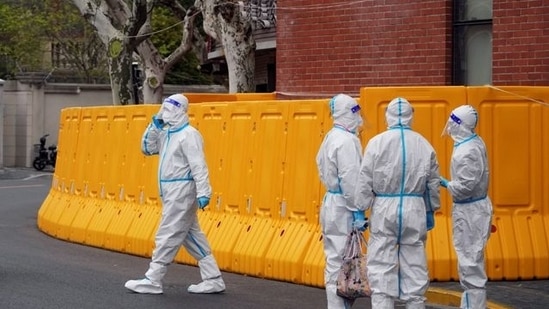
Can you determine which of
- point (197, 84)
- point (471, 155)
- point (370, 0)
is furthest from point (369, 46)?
point (197, 84)

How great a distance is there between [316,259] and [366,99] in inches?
67.1

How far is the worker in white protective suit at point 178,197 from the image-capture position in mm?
11156

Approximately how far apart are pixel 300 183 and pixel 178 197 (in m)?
1.83

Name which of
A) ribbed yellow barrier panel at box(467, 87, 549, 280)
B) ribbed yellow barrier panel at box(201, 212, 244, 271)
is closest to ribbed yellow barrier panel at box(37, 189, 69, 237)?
ribbed yellow barrier panel at box(201, 212, 244, 271)

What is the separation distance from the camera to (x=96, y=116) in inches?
664

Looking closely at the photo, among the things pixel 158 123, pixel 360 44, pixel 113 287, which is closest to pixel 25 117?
pixel 360 44

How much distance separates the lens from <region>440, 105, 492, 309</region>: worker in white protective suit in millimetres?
9516

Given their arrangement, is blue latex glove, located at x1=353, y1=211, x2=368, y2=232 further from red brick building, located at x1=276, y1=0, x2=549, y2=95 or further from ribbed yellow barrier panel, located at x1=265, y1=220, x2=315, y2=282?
red brick building, located at x1=276, y1=0, x2=549, y2=95

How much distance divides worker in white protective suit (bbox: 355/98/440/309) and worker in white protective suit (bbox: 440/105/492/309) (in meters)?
0.71

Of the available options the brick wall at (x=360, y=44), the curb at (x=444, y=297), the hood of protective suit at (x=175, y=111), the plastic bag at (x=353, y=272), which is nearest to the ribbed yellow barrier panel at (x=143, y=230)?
the hood of protective suit at (x=175, y=111)

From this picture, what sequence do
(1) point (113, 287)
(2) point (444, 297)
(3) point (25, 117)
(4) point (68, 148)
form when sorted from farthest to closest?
(3) point (25, 117)
(4) point (68, 148)
(1) point (113, 287)
(2) point (444, 297)

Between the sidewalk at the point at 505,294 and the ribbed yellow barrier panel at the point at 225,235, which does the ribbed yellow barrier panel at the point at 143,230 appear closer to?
the ribbed yellow barrier panel at the point at 225,235

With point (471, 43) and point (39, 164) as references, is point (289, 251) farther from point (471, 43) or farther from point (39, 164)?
point (39, 164)

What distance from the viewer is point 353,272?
9.14 metres
